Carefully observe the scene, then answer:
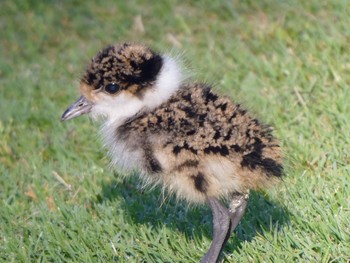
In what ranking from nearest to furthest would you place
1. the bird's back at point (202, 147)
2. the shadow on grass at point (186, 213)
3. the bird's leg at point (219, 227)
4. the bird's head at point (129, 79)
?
the bird's back at point (202, 147)
the bird's leg at point (219, 227)
the bird's head at point (129, 79)
the shadow on grass at point (186, 213)

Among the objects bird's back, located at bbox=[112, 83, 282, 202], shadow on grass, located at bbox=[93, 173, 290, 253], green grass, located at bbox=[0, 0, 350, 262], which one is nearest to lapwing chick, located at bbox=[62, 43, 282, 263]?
bird's back, located at bbox=[112, 83, 282, 202]

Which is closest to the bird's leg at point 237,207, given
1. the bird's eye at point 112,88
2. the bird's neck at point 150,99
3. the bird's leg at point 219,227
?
the bird's leg at point 219,227

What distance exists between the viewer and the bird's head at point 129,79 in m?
4.68

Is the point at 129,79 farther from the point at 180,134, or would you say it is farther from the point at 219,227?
the point at 219,227

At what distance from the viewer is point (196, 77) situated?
6.45 metres

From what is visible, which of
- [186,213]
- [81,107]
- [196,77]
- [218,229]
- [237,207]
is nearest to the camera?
[218,229]

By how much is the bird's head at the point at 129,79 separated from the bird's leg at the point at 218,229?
695mm

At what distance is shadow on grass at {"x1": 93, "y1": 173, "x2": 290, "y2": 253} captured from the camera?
16.3 feet

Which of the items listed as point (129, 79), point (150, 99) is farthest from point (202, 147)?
point (129, 79)

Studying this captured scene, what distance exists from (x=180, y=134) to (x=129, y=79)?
537 mm

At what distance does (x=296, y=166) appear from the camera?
5.58 m

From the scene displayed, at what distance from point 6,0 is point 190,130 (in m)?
6.03

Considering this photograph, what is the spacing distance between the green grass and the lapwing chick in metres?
0.47

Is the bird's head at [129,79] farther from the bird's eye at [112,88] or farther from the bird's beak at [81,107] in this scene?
the bird's beak at [81,107]
